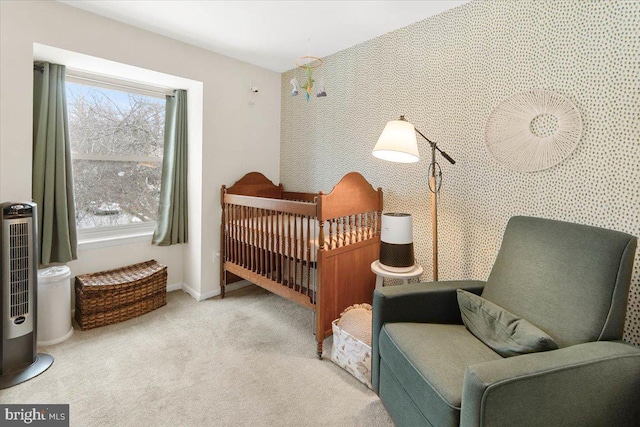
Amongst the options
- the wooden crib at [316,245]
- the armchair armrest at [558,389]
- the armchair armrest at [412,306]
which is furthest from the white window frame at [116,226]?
the armchair armrest at [558,389]

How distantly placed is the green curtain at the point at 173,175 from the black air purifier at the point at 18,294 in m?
1.23

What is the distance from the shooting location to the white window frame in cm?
274

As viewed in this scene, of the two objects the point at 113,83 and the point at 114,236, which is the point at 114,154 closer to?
the point at 113,83

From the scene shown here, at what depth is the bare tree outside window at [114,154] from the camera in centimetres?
279

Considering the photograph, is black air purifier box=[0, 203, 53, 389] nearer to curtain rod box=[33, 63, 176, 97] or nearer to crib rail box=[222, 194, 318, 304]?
curtain rod box=[33, 63, 176, 97]

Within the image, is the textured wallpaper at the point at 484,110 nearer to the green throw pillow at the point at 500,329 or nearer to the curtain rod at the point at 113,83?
the green throw pillow at the point at 500,329

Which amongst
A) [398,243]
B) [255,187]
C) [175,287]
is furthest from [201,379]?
[255,187]

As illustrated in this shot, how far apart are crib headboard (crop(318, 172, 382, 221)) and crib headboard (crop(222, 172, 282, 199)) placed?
1360 mm

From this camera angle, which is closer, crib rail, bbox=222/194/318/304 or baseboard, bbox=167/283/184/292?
crib rail, bbox=222/194/318/304

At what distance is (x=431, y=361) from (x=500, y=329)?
0.37 m

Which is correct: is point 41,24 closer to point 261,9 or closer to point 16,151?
point 16,151

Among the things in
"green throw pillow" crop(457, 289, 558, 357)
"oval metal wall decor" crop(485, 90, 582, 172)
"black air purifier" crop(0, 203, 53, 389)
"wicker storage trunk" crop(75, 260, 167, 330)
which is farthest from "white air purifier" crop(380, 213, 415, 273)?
"black air purifier" crop(0, 203, 53, 389)

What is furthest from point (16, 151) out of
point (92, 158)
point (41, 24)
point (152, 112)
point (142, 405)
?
point (142, 405)

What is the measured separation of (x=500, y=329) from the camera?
1.40 metres
